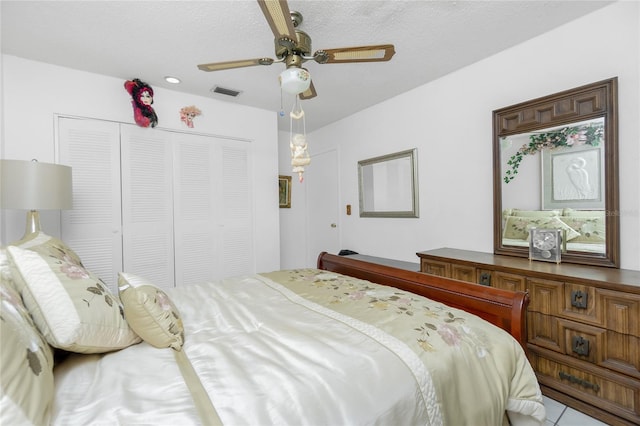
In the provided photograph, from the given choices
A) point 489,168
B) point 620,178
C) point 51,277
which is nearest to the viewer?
point 51,277

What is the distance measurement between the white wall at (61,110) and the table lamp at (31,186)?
0.73 metres

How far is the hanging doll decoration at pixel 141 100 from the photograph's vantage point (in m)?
2.83

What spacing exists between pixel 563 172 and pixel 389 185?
5.36 feet

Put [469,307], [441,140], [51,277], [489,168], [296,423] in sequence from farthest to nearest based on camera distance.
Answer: [441,140], [489,168], [469,307], [51,277], [296,423]

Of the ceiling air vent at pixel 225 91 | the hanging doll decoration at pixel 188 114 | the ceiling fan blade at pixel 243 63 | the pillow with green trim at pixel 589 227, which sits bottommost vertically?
the pillow with green trim at pixel 589 227

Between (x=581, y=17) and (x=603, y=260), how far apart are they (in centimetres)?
164

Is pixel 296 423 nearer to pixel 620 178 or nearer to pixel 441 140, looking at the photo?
pixel 620 178

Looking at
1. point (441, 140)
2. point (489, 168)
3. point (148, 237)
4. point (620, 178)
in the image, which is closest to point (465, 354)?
point (620, 178)

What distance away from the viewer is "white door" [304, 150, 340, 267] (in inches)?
170

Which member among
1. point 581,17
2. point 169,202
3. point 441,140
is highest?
point 581,17

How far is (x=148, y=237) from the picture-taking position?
3.03 meters

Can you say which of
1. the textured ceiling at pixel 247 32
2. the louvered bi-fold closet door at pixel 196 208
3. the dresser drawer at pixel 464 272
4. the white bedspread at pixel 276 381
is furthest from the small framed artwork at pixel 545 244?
the louvered bi-fold closet door at pixel 196 208

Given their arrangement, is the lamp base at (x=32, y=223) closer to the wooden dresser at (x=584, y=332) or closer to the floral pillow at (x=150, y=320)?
the floral pillow at (x=150, y=320)

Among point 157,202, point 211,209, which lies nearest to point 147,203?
point 157,202
